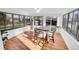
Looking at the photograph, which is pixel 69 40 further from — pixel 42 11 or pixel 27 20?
pixel 27 20

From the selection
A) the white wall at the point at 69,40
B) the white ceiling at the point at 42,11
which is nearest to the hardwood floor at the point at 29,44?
the white wall at the point at 69,40

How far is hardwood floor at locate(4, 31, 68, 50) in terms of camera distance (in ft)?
7.09

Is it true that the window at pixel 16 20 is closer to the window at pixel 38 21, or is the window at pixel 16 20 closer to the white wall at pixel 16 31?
the white wall at pixel 16 31

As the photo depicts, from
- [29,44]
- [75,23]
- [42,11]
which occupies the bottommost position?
[29,44]

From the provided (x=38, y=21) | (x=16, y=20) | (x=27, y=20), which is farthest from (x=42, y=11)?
(x=16, y=20)

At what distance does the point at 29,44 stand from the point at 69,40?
796 mm

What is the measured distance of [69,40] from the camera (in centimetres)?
212

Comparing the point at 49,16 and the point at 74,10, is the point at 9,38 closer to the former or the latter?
the point at 49,16

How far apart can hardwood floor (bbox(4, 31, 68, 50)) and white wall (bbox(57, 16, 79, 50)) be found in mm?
73

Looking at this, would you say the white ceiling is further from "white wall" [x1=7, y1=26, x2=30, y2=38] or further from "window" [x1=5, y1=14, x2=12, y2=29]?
"white wall" [x1=7, y1=26, x2=30, y2=38]

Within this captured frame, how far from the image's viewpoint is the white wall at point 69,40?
2.05 meters

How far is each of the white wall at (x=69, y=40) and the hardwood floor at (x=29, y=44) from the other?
0.24ft

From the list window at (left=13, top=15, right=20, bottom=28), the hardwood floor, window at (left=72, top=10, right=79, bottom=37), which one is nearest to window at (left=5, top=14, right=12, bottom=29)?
window at (left=13, top=15, right=20, bottom=28)
